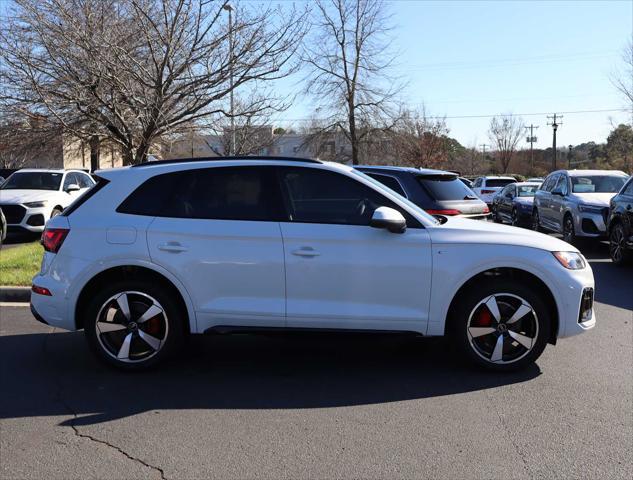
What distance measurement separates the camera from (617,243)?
1041 centimetres

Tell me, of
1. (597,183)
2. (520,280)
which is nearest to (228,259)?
(520,280)

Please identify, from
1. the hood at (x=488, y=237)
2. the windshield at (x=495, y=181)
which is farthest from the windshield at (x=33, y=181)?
the windshield at (x=495, y=181)

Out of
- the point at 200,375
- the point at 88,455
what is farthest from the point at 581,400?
the point at 88,455

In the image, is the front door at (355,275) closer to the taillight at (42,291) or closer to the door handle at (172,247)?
the door handle at (172,247)

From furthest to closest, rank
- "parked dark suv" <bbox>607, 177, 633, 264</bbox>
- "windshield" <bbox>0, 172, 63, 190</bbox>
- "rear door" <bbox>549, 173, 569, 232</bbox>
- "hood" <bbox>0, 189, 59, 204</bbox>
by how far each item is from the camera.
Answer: "windshield" <bbox>0, 172, 63, 190</bbox>, "hood" <bbox>0, 189, 59, 204</bbox>, "rear door" <bbox>549, 173, 569, 232</bbox>, "parked dark suv" <bbox>607, 177, 633, 264</bbox>

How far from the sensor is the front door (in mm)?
4711

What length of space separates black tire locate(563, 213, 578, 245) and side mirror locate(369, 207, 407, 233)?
9.32m

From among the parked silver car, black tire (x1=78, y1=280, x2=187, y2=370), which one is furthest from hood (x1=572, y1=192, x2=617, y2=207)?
black tire (x1=78, y1=280, x2=187, y2=370)

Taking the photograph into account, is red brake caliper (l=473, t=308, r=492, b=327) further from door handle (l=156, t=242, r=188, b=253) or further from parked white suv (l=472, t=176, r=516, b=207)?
parked white suv (l=472, t=176, r=516, b=207)

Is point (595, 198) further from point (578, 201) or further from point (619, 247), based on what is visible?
point (619, 247)

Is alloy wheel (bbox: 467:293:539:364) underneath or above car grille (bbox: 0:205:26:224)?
underneath

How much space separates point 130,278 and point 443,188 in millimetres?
4739

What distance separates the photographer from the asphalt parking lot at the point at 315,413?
11.3ft

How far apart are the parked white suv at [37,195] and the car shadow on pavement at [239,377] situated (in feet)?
27.1
